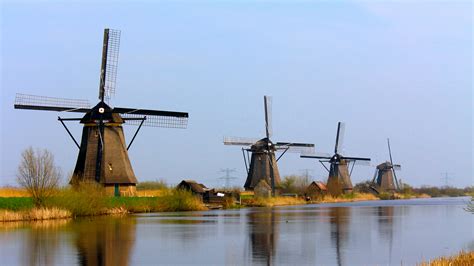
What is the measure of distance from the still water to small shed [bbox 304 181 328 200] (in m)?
39.5

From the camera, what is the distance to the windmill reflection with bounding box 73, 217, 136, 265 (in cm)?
1692

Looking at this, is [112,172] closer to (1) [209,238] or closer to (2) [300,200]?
(1) [209,238]

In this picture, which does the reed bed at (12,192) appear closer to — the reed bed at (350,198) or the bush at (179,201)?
the bush at (179,201)

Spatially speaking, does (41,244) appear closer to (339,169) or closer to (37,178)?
(37,178)

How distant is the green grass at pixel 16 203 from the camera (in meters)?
Answer: 31.5

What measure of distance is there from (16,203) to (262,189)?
3230cm

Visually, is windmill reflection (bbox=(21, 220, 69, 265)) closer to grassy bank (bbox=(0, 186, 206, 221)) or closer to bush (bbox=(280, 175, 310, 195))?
grassy bank (bbox=(0, 186, 206, 221))

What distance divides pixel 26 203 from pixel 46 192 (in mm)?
1050

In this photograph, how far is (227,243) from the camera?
2153cm

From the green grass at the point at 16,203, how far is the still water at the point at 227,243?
2374 millimetres

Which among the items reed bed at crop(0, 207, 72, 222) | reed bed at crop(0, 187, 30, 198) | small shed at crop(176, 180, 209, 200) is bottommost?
reed bed at crop(0, 207, 72, 222)

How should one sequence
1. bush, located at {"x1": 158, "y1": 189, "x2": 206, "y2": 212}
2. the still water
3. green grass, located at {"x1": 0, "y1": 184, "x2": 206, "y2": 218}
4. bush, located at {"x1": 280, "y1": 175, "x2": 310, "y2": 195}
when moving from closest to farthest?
the still water
green grass, located at {"x1": 0, "y1": 184, "x2": 206, "y2": 218}
bush, located at {"x1": 158, "y1": 189, "x2": 206, "y2": 212}
bush, located at {"x1": 280, "y1": 175, "x2": 310, "y2": 195}

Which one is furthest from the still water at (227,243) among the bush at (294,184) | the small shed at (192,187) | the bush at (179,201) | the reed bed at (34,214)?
the bush at (294,184)

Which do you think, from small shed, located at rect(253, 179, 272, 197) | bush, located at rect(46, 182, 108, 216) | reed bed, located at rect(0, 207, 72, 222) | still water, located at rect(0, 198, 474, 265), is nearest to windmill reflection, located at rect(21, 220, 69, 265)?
still water, located at rect(0, 198, 474, 265)
